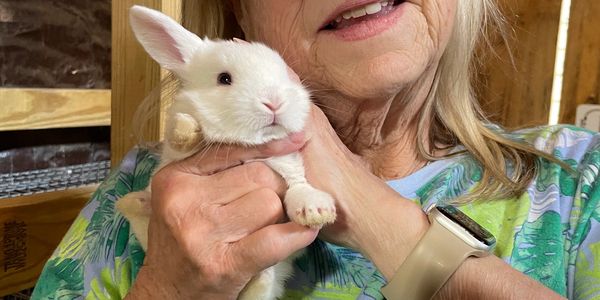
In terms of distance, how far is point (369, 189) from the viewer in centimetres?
82

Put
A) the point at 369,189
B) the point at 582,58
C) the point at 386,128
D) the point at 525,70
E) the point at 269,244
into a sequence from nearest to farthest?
the point at 269,244
the point at 369,189
the point at 386,128
the point at 582,58
the point at 525,70

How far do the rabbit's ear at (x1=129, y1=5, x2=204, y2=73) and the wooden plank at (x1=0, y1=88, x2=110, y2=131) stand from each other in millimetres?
481

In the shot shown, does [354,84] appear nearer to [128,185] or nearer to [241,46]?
[241,46]

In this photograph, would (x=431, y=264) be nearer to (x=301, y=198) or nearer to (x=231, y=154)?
(x=301, y=198)

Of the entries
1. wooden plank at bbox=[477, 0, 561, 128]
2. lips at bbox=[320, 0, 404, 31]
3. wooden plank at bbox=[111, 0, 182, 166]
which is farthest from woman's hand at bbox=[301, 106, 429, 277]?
wooden plank at bbox=[477, 0, 561, 128]

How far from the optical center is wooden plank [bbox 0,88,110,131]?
3.93 feet

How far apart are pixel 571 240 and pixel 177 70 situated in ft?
2.29

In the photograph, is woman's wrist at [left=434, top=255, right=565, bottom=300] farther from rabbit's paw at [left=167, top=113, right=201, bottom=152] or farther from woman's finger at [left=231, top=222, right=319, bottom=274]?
rabbit's paw at [left=167, top=113, right=201, bottom=152]

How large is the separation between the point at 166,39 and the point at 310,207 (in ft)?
1.21

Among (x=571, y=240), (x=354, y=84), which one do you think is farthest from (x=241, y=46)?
(x=571, y=240)

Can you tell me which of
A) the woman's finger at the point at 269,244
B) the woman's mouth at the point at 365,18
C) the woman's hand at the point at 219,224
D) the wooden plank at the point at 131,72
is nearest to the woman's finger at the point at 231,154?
the woman's hand at the point at 219,224

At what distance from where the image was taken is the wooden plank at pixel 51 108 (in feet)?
3.93

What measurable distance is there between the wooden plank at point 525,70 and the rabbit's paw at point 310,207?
1235 millimetres

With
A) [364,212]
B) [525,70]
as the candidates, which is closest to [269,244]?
[364,212]
